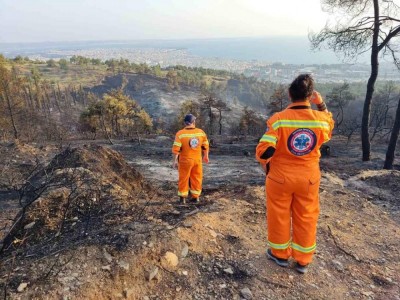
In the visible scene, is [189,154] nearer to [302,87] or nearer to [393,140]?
[302,87]

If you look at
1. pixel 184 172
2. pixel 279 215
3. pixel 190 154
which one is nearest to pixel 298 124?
pixel 279 215

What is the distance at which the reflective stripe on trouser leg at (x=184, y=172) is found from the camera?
23.1 feet

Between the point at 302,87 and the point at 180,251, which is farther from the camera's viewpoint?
the point at 180,251

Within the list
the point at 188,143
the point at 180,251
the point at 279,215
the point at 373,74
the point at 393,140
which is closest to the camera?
the point at 279,215

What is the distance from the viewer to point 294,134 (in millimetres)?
3980

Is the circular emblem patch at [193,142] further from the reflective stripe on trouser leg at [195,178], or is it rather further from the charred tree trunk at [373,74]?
the charred tree trunk at [373,74]

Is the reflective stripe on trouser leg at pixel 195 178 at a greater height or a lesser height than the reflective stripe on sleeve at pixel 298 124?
lesser

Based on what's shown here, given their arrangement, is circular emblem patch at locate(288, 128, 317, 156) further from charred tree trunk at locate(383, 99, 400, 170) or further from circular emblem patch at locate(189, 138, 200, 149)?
charred tree trunk at locate(383, 99, 400, 170)

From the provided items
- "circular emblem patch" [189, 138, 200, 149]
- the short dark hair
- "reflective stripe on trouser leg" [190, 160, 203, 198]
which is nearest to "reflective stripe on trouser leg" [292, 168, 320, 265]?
the short dark hair

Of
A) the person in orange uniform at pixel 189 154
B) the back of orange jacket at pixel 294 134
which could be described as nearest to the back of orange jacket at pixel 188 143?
the person in orange uniform at pixel 189 154

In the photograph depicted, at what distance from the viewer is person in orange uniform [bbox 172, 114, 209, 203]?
22.6ft

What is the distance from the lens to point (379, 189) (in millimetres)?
9977

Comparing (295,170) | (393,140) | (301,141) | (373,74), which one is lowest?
(393,140)

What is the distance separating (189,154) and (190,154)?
22mm
